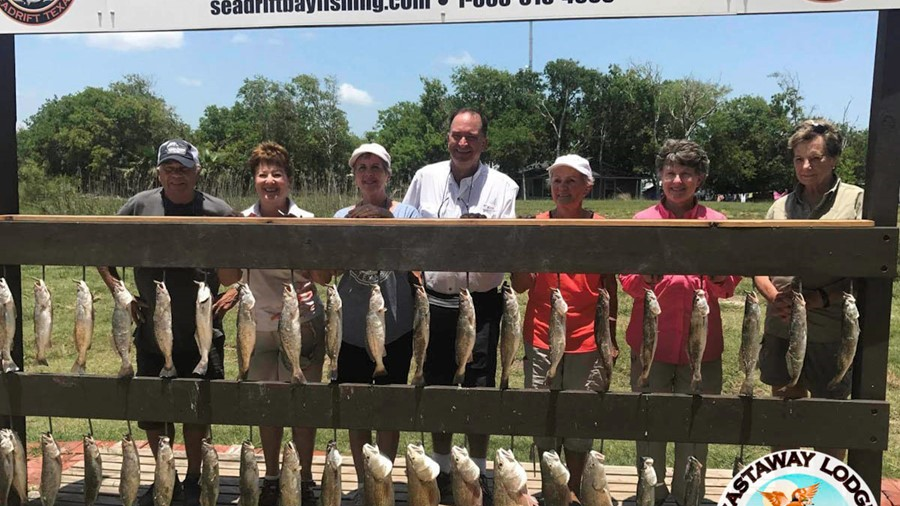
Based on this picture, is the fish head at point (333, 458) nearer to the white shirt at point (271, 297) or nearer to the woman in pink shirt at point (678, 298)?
the white shirt at point (271, 297)

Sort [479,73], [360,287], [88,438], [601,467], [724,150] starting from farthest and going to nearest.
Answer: [479,73]
[724,150]
[360,287]
[88,438]
[601,467]

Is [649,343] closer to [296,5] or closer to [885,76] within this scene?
[885,76]

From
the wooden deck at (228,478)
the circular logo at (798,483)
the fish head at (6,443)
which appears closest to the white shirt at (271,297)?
the wooden deck at (228,478)

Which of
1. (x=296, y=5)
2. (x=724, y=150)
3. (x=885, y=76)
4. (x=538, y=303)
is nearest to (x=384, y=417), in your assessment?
(x=538, y=303)

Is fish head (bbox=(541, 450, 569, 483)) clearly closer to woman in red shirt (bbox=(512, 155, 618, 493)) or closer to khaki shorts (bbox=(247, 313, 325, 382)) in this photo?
woman in red shirt (bbox=(512, 155, 618, 493))

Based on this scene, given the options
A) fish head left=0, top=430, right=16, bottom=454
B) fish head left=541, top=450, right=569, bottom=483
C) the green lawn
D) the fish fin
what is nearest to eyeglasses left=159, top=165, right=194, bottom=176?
the fish fin

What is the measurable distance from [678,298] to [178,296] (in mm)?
2772

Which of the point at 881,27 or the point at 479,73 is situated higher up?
the point at 479,73

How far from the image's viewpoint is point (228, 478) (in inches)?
180

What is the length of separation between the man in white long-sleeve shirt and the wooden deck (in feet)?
2.06

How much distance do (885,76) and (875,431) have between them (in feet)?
5.00

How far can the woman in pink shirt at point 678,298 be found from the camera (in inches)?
151

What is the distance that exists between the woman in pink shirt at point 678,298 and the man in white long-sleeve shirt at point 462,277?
79 cm

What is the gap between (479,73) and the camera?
3639 inches
